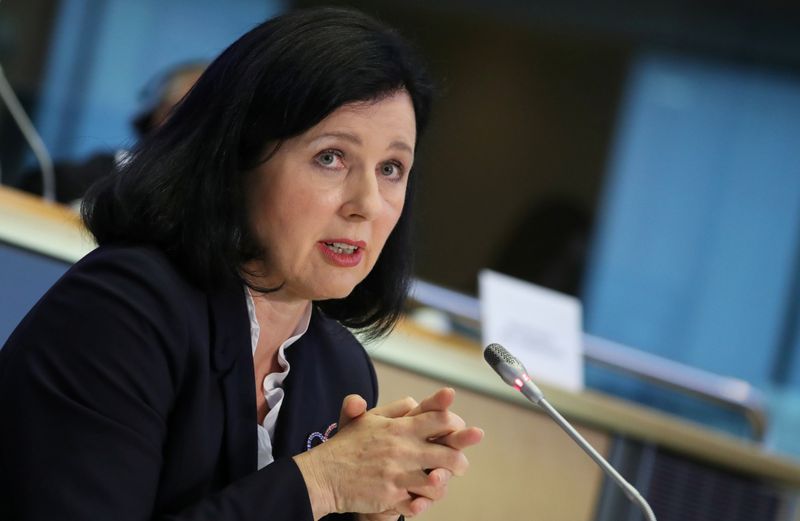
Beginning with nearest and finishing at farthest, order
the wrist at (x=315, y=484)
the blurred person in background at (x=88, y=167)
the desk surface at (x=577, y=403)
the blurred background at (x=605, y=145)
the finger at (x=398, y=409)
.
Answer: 1. the wrist at (x=315, y=484)
2. the finger at (x=398, y=409)
3. the desk surface at (x=577, y=403)
4. the blurred person in background at (x=88, y=167)
5. the blurred background at (x=605, y=145)

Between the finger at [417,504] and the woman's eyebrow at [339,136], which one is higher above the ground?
the woman's eyebrow at [339,136]

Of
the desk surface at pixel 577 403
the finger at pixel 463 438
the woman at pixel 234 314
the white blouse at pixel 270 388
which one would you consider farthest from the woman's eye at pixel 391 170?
the desk surface at pixel 577 403

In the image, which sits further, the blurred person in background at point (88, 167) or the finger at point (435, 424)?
the blurred person in background at point (88, 167)

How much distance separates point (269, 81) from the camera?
1.43 metres

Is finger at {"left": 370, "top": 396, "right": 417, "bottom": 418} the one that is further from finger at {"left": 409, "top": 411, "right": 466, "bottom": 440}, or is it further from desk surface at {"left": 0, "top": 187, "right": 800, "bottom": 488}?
desk surface at {"left": 0, "top": 187, "right": 800, "bottom": 488}

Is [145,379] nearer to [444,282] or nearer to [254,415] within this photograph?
[254,415]

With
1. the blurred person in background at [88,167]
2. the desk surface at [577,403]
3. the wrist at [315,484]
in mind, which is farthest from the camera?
the blurred person in background at [88,167]

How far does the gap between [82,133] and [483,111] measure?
83.0 inches

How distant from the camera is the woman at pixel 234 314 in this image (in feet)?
4.23

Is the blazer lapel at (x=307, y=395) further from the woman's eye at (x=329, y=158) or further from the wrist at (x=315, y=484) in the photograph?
the woman's eye at (x=329, y=158)

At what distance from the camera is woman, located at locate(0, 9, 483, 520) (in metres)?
1.29

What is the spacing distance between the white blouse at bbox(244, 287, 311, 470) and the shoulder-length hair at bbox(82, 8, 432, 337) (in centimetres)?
7

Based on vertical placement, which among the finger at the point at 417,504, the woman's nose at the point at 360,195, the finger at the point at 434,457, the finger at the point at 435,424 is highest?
the woman's nose at the point at 360,195

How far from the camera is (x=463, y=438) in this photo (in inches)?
56.6
